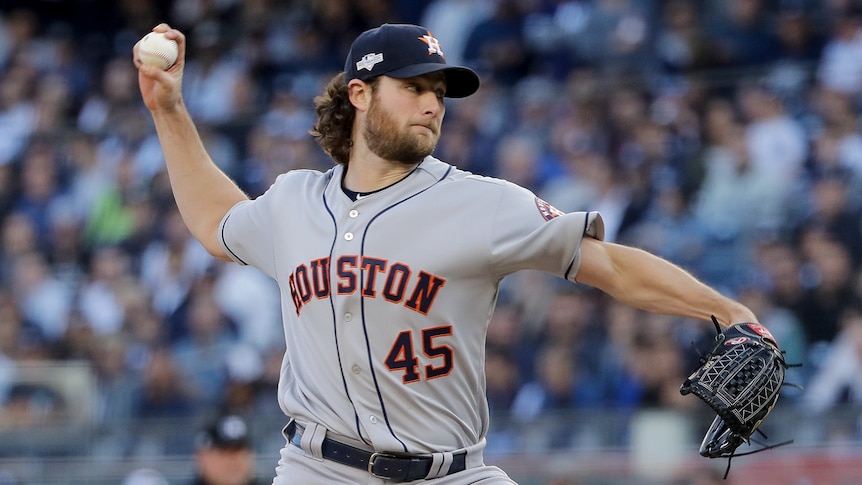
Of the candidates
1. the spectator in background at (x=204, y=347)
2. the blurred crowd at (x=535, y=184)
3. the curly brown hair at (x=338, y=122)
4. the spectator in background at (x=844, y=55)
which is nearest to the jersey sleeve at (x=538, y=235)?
the curly brown hair at (x=338, y=122)

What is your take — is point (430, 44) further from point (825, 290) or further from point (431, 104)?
point (825, 290)

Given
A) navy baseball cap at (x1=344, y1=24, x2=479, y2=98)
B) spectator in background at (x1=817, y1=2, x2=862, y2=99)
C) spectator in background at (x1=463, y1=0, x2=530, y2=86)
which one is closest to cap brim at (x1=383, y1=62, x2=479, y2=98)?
navy baseball cap at (x1=344, y1=24, x2=479, y2=98)

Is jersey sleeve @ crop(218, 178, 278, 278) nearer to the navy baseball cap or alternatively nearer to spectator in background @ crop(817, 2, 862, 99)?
the navy baseball cap

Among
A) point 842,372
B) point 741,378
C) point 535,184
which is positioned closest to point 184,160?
point 741,378

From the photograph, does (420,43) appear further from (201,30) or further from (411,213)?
(201,30)

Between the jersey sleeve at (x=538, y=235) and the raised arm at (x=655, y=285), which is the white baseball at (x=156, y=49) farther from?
the raised arm at (x=655, y=285)

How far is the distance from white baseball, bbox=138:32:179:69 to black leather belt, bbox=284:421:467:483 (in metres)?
1.38

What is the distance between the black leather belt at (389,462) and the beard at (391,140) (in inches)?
32.6

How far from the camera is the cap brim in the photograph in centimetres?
396

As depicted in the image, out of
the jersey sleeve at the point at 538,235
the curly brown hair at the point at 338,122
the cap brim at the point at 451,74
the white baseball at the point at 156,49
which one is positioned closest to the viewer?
the jersey sleeve at the point at 538,235

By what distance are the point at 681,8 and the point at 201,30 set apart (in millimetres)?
5407

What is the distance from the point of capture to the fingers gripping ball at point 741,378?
143 inches

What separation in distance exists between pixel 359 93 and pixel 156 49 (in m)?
0.72

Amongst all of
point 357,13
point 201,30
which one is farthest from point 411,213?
point 201,30
